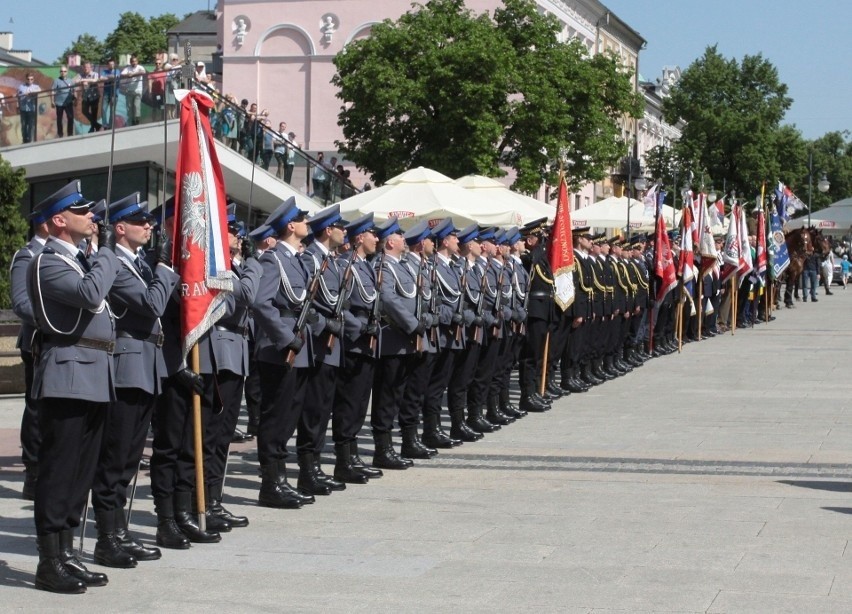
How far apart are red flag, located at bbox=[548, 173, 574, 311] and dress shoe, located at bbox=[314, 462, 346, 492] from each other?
6.60 m

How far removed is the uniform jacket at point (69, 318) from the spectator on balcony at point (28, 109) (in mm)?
22037

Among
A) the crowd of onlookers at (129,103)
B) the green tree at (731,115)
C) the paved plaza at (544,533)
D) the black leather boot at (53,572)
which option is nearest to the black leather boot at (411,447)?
the paved plaza at (544,533)

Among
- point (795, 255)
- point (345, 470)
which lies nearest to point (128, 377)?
point (345, 470)

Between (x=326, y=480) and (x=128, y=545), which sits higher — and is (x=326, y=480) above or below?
above

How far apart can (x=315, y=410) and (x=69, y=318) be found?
11.1 feet

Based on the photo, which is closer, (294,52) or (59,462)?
(59,462)

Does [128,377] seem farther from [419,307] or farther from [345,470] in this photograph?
[419,307]

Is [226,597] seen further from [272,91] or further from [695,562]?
[272,91]

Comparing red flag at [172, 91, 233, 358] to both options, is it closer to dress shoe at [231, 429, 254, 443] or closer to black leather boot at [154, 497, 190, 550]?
black leather boot at [154, 497, 190, 550]

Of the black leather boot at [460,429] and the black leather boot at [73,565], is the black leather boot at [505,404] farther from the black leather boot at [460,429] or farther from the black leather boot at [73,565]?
the black leather boot at [73,565]

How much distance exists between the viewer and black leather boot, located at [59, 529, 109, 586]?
778 cm

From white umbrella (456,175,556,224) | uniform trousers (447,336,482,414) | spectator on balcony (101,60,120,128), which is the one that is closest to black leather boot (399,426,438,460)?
uniform trousers (447,336,482,414)

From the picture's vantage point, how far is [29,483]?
425 inches

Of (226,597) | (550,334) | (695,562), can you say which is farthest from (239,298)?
(550,334)
